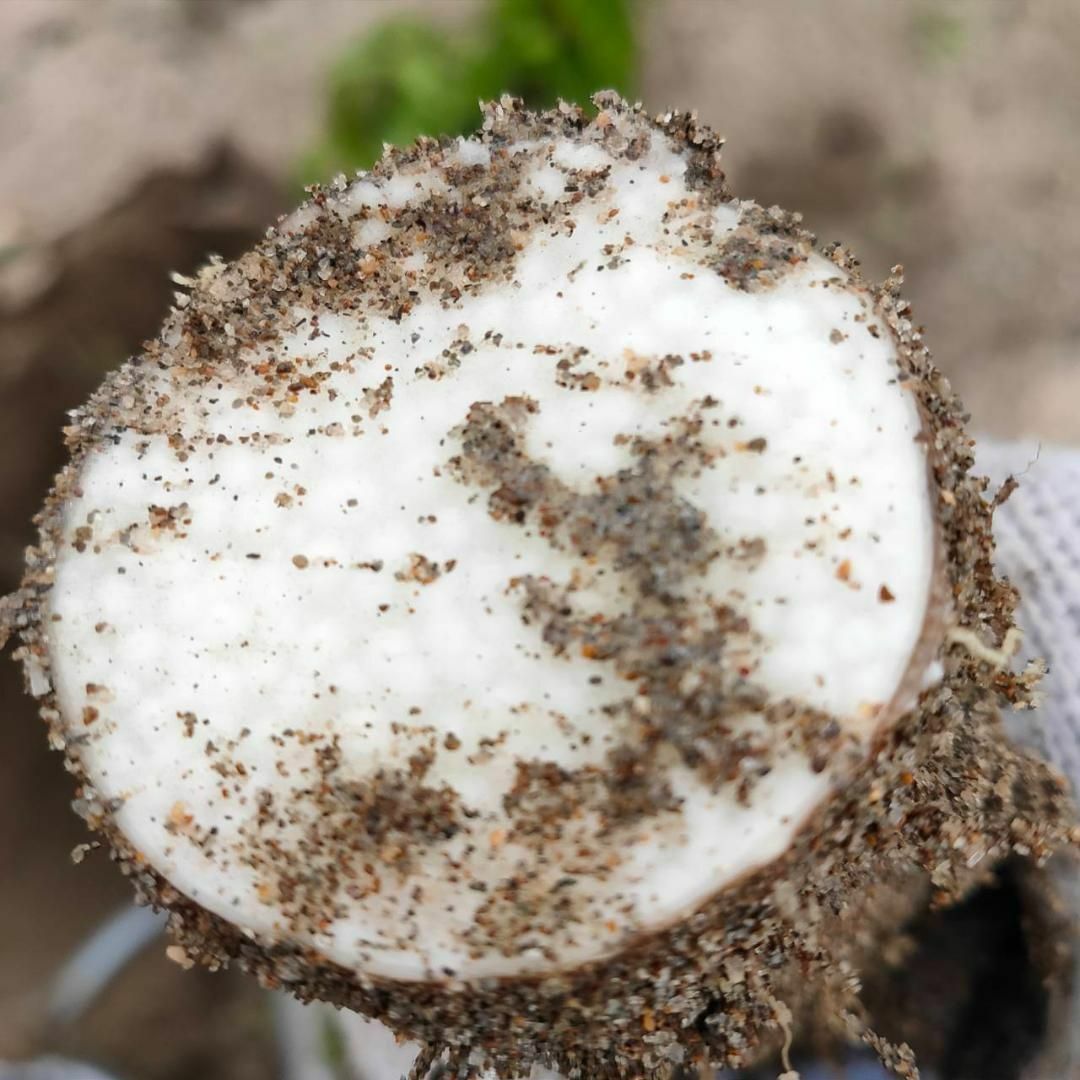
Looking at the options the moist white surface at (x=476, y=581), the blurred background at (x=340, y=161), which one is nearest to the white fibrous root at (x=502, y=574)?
the moist white surface at (x=476, y=581)

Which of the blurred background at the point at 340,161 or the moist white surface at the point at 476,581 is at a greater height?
the blurred background at the point at 340,161

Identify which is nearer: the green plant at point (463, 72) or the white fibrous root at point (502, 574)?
the white fibrous root at point (502, 574)

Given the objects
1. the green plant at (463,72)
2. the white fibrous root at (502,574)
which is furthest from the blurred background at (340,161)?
the white fibrous root at (502,574)

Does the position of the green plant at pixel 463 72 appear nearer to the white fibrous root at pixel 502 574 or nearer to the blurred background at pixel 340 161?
the blurred background at pixel 340 161

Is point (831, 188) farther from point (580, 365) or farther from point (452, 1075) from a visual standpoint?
point (452, 1075)

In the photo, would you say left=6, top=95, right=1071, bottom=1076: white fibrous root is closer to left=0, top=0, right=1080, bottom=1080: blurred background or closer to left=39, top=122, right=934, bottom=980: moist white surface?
left=39, top=122, right=934, bottom=980: moist white surface

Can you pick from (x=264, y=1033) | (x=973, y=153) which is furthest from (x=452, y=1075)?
(x=973, y=153)

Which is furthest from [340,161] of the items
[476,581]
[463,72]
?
[476,581]

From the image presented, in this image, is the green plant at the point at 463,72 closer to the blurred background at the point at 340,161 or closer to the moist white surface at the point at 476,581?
the blurred background at the point at 340,161

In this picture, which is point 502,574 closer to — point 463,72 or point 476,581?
point 476,581
